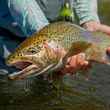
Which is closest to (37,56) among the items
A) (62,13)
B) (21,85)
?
(62,13)

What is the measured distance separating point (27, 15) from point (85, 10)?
954mm

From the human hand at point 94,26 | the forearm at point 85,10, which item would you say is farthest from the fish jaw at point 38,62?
the forearm at point 85,10

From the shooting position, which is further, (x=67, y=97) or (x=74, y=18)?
(x=67, y=97)

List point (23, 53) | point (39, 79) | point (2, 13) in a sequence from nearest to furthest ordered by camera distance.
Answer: point (23, 53), point (2, 13), point (39, 79)

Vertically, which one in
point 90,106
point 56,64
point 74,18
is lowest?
point 90,106

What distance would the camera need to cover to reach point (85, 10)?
24.6 feet

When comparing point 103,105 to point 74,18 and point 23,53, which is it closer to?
point 74,18

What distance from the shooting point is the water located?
7.88 m

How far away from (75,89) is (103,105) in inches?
28.8

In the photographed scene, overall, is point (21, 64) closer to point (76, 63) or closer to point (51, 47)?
point (51, 47)

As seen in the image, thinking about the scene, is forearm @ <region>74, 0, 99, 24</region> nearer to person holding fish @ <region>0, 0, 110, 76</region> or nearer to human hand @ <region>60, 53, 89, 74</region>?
person holding fish @ <region>0, 0, 110, 76</region>

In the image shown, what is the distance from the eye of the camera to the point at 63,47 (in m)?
6.20

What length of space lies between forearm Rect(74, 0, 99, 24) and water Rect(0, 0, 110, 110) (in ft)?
3.32

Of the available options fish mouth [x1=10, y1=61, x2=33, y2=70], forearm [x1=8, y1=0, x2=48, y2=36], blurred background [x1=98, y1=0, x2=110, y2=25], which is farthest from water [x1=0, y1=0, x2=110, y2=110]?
blurred background [x1=98, y1=0, x2=110, y2=25]
